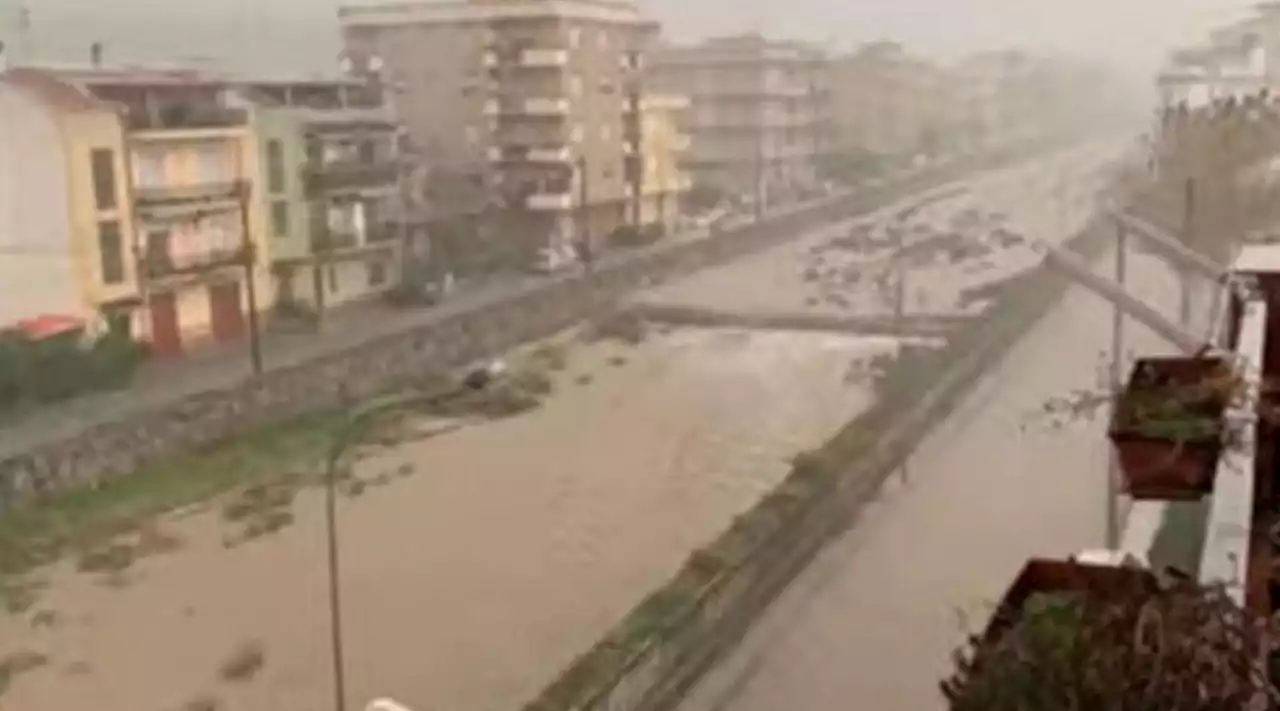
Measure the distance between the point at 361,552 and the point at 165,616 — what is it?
0.33 meters

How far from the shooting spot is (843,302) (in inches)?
119

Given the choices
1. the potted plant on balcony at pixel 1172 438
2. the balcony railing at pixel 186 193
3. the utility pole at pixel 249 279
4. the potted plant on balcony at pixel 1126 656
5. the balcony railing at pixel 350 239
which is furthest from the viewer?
the balcony railing at pixel 350 239

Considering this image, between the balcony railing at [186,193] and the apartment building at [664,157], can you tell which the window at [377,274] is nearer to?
the balcony railing at [186,193]

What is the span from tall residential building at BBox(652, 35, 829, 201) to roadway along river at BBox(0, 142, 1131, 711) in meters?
0.18

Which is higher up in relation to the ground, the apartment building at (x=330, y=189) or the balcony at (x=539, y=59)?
the balcony at (x=539, y=59)

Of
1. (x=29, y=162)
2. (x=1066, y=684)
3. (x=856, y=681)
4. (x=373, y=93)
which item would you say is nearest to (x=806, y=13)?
(x=373, y=93)

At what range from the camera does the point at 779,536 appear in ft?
9.16

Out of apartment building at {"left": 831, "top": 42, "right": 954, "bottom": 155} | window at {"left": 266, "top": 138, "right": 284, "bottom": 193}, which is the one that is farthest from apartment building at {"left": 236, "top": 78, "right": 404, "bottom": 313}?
apartment building at {"left": 831, "top": 42, "right": 954, "bottom": 155}

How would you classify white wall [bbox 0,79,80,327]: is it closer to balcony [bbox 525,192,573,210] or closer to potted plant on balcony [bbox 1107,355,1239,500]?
balcony [bbox 525,192,573,210]

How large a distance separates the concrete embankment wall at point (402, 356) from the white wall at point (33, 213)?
0.24 m

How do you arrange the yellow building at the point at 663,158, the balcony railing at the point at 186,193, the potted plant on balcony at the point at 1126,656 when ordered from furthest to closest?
the yellow building at the point at 663,158, the balcony railing at the point at 186,193, the potted plant on balcony at the point at 1126,656

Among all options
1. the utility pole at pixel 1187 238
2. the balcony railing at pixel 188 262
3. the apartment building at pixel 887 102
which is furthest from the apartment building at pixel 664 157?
the utility pole at pixel 1187 238

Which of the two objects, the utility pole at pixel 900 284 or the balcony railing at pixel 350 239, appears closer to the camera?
the balcony railing at pixel 350 239

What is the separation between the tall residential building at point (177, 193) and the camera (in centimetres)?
238
